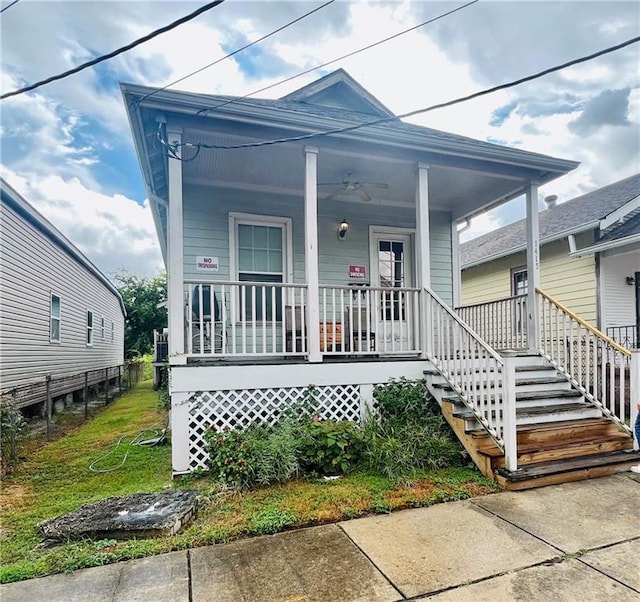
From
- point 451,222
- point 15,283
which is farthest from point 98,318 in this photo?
point 451,222

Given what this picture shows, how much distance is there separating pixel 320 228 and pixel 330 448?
4138 mm

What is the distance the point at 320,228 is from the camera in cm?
731

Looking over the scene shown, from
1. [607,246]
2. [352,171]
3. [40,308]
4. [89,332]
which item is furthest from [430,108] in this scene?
[89,332]

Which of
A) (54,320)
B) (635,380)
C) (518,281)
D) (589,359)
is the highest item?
(518,281)

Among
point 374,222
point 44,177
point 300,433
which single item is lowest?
point 300,433

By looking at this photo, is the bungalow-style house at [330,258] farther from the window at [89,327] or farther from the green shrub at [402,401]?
the window at [89,327]

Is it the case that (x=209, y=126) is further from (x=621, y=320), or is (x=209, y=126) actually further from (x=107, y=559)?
(x=621, y=320)

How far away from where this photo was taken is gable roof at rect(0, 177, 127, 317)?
7895 millimetres

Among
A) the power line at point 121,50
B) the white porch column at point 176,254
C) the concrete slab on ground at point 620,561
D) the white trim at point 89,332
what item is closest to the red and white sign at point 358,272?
the white porch column at point 176,254

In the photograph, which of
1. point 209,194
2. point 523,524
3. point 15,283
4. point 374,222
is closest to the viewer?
point 523,524

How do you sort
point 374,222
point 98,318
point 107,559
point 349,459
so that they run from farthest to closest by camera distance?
point 98,318
point 374,222
point 349,459
point 107,559

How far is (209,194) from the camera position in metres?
6.73

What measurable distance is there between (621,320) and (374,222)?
6.38 metres

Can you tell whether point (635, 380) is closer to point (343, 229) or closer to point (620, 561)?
point (620, 561)
